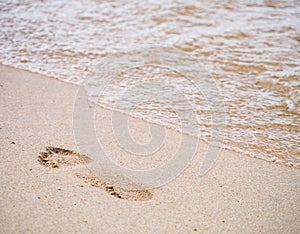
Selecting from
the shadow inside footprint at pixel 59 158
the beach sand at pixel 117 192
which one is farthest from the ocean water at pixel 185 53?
the shadow inside footprint at pixel 59 158

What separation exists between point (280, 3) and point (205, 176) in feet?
10.2

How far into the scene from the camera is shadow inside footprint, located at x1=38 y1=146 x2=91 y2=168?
1.95m

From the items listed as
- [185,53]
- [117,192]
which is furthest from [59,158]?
[185,53]

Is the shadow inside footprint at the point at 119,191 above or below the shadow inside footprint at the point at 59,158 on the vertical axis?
below

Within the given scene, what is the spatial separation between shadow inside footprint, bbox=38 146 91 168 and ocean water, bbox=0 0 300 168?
0.55 metres

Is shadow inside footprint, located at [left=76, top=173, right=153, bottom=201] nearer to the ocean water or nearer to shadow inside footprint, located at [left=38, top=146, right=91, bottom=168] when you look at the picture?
shadow inside footprint, located at [left=38, top=146, right=91, bottom=168]

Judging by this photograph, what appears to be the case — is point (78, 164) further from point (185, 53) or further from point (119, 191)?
point (185, 53)

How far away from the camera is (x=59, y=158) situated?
200 centimetres

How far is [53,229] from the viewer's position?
157cm

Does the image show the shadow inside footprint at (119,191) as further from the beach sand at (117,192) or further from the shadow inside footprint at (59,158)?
the shadow inside footprint at (59,158)

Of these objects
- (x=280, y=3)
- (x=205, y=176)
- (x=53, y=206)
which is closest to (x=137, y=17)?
(x=280, y=3)

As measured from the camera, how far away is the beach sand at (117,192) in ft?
5.37

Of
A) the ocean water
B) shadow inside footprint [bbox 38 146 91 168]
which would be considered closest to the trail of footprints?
shadow inside footprint [bbox 38 146 91 168]

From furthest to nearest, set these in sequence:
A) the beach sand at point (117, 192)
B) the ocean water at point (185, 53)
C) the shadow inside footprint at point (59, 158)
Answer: the ocean water at point (185, 53)
the shadow inside footprint at point (59, 158)
the beach sand at point (117, 192)
